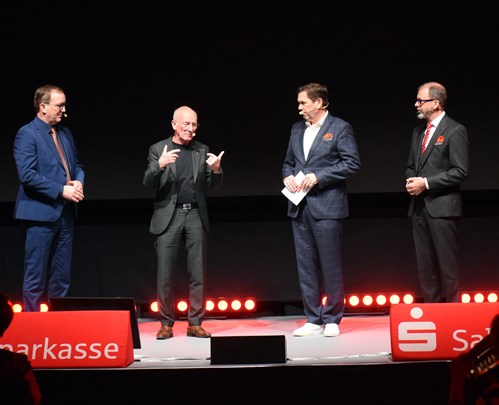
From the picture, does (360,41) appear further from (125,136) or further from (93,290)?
(93,290)

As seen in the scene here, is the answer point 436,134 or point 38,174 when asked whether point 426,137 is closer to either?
point 436,134

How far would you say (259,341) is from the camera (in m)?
4.25

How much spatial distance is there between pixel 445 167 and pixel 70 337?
2645 millimetres

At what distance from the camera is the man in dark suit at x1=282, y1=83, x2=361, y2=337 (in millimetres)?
5219

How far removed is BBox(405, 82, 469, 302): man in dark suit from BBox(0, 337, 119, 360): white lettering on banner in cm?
220

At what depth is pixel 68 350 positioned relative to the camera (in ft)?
13.8

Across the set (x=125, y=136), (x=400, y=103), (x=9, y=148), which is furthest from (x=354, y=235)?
(x=9, y=148)

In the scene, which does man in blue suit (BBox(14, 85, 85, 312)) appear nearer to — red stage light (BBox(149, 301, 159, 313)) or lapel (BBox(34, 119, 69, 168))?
lapel (BBox(34, 119, 69, 168))

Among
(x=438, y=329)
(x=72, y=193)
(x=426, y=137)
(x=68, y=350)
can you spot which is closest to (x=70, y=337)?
→ (x=68, y=350)

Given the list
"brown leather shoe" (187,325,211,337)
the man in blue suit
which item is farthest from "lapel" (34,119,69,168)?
"brown leather shoe" (187,325,211,337)

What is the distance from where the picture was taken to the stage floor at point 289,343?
4.37m

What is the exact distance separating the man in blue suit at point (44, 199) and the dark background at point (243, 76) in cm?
115

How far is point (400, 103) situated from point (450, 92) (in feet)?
1.32

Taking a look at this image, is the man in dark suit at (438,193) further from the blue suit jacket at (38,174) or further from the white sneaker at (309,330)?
the blue suit jacket at (38,174)
